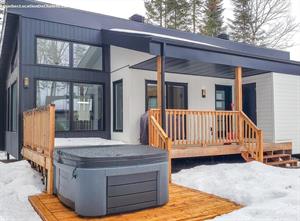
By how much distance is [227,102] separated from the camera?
32.9ft

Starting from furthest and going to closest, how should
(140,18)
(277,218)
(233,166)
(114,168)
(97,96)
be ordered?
1. (140,18)
2. (97,96)
3. (233,166)
4. (114,168)
5. (277,218)

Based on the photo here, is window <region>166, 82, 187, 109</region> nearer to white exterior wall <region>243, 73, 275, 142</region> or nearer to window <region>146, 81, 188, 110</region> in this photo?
window <region>146, 81, 188, 110</region>

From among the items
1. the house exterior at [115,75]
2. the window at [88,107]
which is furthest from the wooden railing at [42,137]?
the window at [88,107]

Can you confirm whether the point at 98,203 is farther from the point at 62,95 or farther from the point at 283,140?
the point at 283,140

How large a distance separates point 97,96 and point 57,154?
4062 mm

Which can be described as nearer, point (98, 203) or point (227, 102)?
point (98, 203)

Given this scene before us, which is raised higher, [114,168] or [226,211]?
[114,168]

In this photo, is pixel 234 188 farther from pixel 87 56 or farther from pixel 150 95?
pixel 87 56

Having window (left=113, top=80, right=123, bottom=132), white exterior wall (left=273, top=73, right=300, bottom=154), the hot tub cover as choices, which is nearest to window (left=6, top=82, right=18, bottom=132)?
window (left=113, top=80, right=123, bottom=132)

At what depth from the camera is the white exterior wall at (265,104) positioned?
855 centimetres

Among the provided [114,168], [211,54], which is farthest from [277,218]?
[211,54]

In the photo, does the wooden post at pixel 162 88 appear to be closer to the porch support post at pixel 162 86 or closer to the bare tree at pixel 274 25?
the porch support post at pixel 162 86

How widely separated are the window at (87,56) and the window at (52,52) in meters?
0.22

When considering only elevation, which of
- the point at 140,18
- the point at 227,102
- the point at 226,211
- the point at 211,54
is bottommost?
the point at 226,211
